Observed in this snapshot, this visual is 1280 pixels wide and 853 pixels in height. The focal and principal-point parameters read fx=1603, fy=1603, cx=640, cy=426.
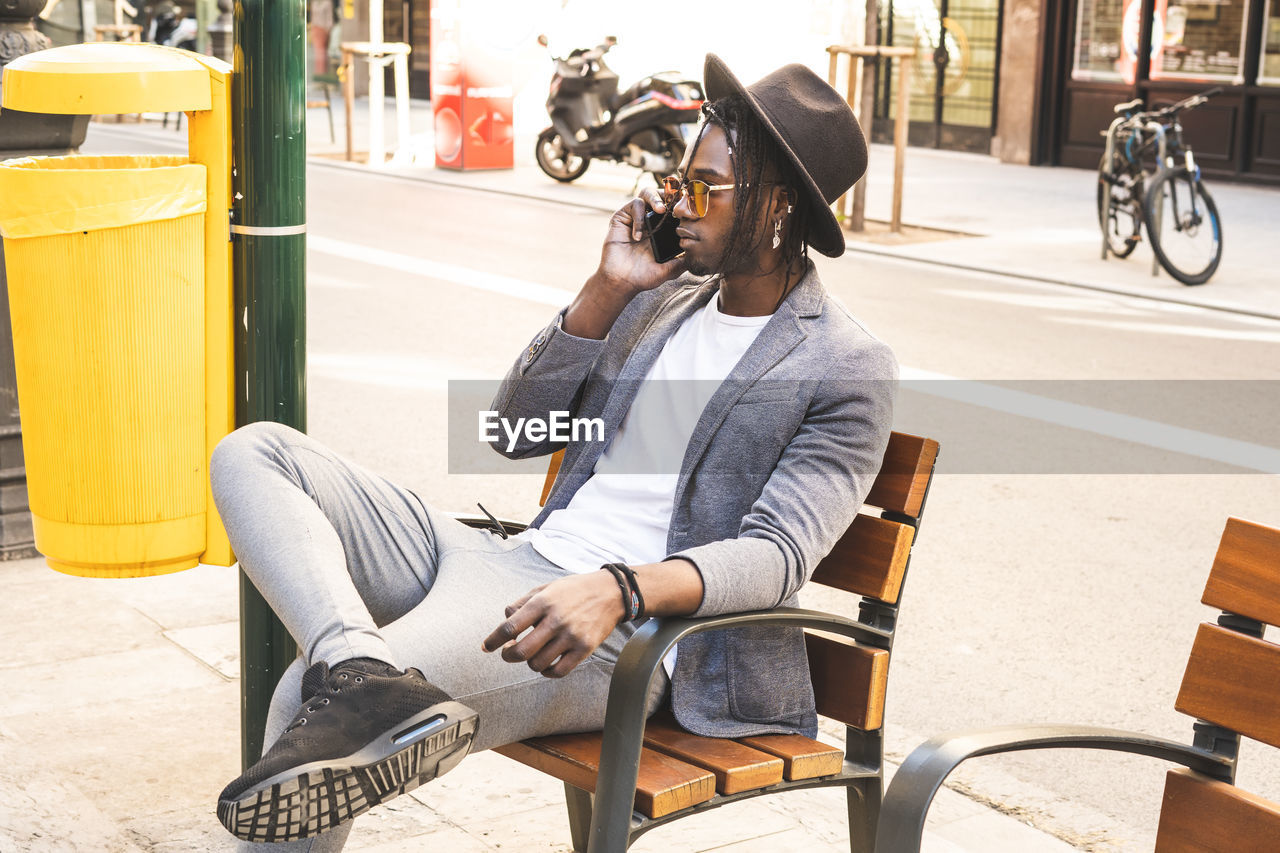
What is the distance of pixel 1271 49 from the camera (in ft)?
52.4

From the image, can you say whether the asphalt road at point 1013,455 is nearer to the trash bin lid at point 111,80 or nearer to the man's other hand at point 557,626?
the man's other hand at point 557,626

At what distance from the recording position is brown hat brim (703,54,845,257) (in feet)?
8.61

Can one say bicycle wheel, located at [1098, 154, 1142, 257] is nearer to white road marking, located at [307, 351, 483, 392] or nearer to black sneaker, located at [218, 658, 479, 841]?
A: white road marking, located at [307, 351, 483, 392]

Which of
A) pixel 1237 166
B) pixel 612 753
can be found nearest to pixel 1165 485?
pixel 612 753

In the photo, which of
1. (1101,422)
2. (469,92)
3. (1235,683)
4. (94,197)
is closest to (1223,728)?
(1235,683)

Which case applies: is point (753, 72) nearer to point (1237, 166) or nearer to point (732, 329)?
point (1237, 166)

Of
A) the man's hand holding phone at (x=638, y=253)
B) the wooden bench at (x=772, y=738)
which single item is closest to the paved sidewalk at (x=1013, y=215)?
the man's hand holding phone at (x=638, y=253)

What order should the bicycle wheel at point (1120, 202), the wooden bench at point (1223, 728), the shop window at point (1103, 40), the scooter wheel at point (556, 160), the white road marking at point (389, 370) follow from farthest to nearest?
the shop window at point (1103, 40) < the scooter wheel at point (556, 160) < the bicycle wheel at point (1120, 202) < the white road marking at point (389, 370) < the wooden bench at point (1223, 728)

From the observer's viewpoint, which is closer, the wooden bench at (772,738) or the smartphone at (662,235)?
→ the wooden bench at (772,738)

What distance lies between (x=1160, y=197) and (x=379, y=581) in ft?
29.1

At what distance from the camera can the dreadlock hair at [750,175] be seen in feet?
8.83

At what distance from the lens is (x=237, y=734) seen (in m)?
3.48

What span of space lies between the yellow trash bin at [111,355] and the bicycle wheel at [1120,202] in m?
9.14

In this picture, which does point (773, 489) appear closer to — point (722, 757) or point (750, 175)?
point (722, 757)
